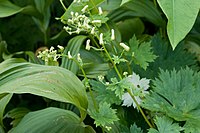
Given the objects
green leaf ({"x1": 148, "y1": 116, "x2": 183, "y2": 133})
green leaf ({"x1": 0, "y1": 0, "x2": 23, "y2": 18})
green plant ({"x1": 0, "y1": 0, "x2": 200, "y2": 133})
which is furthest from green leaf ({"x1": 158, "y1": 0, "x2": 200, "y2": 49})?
green leaf ({"x1": 0, "y1": 0, "x2": 23, "y2": 18})

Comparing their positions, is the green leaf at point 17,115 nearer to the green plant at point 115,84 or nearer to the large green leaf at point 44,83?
the green plant at point 115,84

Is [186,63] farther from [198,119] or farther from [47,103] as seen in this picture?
[47,103]

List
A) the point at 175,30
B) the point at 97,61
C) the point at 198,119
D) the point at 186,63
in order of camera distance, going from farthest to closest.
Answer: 1. the point at 97,61
2. the point at 186,63
3. the point at 198,119
4. the point at 175,30

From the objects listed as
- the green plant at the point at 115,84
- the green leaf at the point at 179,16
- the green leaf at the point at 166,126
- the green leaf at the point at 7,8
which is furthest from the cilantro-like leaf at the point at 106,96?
the green leaf at the point at 7,8

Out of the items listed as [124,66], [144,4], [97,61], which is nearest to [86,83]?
[124,66]

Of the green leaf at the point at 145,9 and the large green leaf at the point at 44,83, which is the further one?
the green leaf at the point at 145,9

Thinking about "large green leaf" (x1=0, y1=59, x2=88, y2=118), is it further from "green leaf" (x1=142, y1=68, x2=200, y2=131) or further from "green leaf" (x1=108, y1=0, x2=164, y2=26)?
"green leaf" (x1=108, y1=0, x2=164, y2=26)
